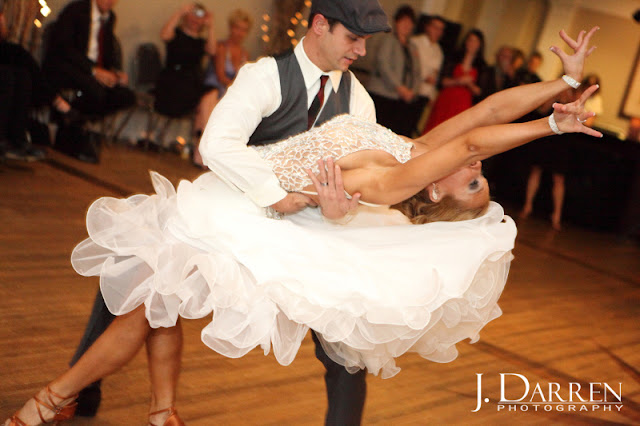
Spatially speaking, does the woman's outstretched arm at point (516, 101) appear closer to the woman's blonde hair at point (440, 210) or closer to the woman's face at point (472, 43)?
the woman's blonde hair at point (440, 210)

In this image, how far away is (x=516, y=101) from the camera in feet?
6.70

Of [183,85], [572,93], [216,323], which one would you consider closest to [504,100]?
[572,93]

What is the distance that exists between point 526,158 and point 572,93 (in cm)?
724

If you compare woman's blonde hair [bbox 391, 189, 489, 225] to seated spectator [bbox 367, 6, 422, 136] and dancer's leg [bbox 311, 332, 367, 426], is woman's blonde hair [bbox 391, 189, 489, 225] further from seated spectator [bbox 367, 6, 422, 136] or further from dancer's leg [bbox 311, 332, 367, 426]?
seated spectator [bbox 367, 6, 422, 136]

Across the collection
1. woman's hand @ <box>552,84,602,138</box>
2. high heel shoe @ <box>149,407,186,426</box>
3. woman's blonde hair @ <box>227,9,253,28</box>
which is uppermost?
woman's hand @ <box>552,84,602,138</box>

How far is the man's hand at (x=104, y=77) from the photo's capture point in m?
5.98

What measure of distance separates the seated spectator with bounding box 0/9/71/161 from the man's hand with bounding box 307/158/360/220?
3461 millimetres

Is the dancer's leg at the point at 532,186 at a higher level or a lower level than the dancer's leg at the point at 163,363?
lower

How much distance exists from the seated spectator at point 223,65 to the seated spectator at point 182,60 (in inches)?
8.7

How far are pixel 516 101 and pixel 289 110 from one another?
65cm

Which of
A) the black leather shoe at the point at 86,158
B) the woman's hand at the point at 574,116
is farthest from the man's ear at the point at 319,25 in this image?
the black leather shoe at the point at 86,158

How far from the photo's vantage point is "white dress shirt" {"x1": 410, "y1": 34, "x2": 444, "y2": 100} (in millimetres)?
8383

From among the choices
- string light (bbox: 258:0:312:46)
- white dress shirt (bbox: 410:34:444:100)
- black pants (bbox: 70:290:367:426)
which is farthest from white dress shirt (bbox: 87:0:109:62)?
black pants (bbox: 70:290:367:426)

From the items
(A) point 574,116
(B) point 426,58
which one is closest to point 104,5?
(B) point 426,58
